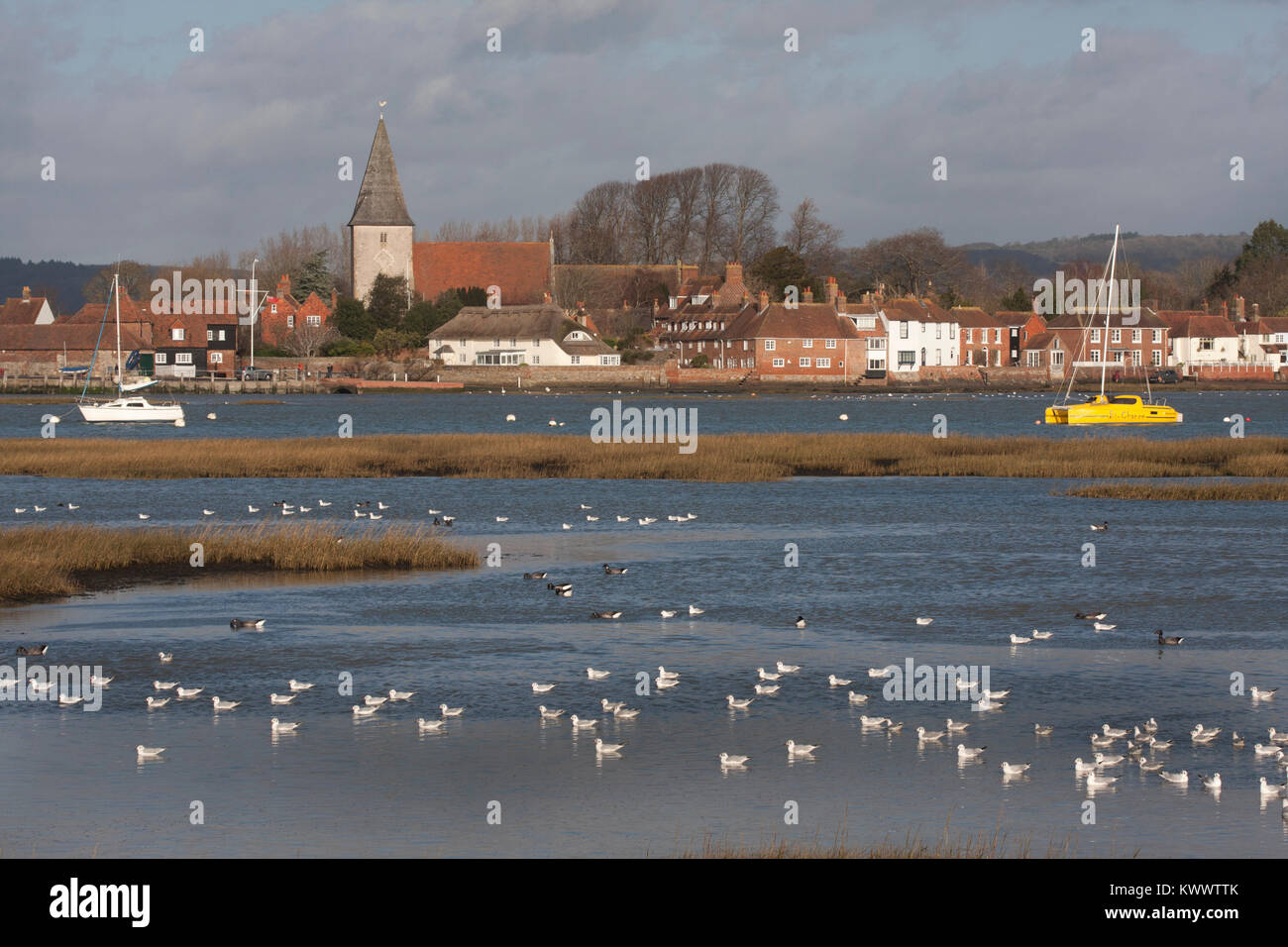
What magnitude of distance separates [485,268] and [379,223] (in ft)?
51.1

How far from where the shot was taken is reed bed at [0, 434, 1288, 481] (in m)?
57.1

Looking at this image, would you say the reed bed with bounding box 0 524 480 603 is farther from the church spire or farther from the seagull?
the church spire

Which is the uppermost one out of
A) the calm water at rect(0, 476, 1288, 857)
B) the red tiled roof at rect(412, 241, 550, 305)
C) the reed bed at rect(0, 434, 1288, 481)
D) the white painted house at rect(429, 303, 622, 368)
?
the red tiled roof at rect(412, 241, 550, 305)

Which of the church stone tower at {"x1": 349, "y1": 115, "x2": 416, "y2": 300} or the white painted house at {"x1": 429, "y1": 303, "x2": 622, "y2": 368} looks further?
the church stone tower at {"x1": 349, "y1": 115, "x2": 416, "y2": 300}

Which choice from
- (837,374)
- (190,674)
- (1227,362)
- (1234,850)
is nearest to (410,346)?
(837,374)

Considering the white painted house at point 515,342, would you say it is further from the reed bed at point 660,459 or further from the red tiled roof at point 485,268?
the reed bed at point 660,459

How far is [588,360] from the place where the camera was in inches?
6225

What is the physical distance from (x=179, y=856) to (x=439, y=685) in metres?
8.58

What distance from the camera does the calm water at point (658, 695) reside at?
1652 centimetres

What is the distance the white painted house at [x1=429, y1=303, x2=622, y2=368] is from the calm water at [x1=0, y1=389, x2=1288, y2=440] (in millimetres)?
8356

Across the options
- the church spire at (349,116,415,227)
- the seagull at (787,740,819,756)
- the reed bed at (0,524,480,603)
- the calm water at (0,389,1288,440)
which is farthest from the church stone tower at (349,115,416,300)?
the seagull at (787,740,819,756)

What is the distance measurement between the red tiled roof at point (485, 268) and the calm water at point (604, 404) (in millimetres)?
26783

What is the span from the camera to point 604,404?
13000 cm
